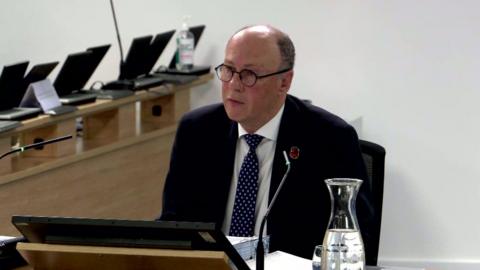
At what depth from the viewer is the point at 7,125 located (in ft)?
14.0

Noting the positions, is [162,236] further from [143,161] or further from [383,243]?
[383,243]

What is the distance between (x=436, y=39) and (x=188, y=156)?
2.54 meters

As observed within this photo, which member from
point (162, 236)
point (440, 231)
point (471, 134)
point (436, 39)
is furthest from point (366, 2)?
point (162, 236)

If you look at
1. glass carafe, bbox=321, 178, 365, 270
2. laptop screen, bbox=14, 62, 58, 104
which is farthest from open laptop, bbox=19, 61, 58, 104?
glass carafe, bbox=321, 178, 365, 270

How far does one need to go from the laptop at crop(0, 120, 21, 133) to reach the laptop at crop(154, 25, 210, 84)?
4.54ft

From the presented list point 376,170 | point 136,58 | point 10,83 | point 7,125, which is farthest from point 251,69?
point 136,58

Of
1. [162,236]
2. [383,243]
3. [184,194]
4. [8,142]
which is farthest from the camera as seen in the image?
[383,243]

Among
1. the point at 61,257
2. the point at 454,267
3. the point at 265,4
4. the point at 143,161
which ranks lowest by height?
the point at 454,267

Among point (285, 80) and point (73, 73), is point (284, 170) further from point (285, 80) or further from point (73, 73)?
point (73, 73)

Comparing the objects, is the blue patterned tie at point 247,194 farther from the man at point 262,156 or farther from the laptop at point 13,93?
the laptop at point 13,93

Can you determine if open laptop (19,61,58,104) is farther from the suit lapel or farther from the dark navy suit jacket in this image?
the suit lapel

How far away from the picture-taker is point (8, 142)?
4348mm

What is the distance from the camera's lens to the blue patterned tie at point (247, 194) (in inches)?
125

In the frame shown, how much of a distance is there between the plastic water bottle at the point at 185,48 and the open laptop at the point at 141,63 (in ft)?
0.22
